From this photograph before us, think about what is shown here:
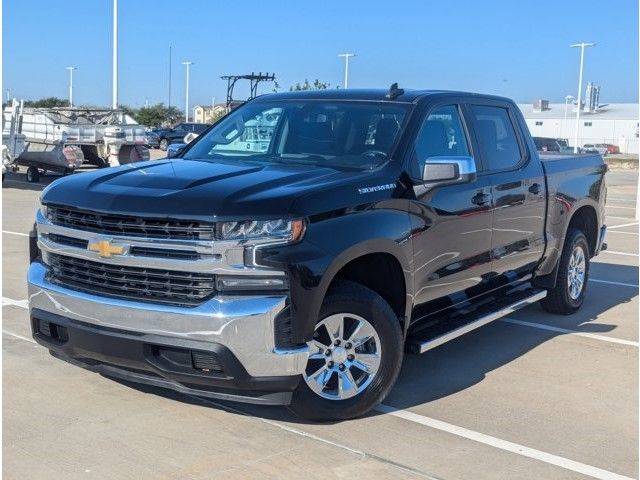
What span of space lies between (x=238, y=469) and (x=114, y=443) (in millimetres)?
746

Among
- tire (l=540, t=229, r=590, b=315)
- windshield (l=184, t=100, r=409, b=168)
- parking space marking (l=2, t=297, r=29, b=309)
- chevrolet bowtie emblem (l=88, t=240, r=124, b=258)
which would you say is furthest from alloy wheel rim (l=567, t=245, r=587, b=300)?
parking space marking (l=2, t=297, r=29, b=309)

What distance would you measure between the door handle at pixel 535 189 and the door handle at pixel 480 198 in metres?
0.82

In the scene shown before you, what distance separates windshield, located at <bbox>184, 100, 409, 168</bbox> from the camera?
5.31 meters

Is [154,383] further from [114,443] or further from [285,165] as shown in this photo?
[285,165]

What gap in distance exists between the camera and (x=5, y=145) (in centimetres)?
1997

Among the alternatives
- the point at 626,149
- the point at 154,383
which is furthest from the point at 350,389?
the point at 626,149

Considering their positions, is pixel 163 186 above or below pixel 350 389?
above

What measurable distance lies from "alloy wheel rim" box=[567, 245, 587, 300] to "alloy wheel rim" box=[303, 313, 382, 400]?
344cm

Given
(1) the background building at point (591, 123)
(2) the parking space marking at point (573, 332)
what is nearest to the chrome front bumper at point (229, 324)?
(2) the parking space marking at point (573, 332)

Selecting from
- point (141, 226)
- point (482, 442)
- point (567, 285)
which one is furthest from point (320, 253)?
point (567, 285)

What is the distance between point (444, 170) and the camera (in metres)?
5.04

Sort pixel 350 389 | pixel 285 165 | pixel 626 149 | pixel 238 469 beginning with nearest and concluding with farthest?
pixel 238 469
pixel 350 389
pixel 285 165
pixel 626 149

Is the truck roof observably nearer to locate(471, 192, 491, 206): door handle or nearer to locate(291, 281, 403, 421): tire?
locate(471, 192, 491, 206): door handle

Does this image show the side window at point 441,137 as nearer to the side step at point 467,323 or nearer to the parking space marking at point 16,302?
the side step at point 467,323
